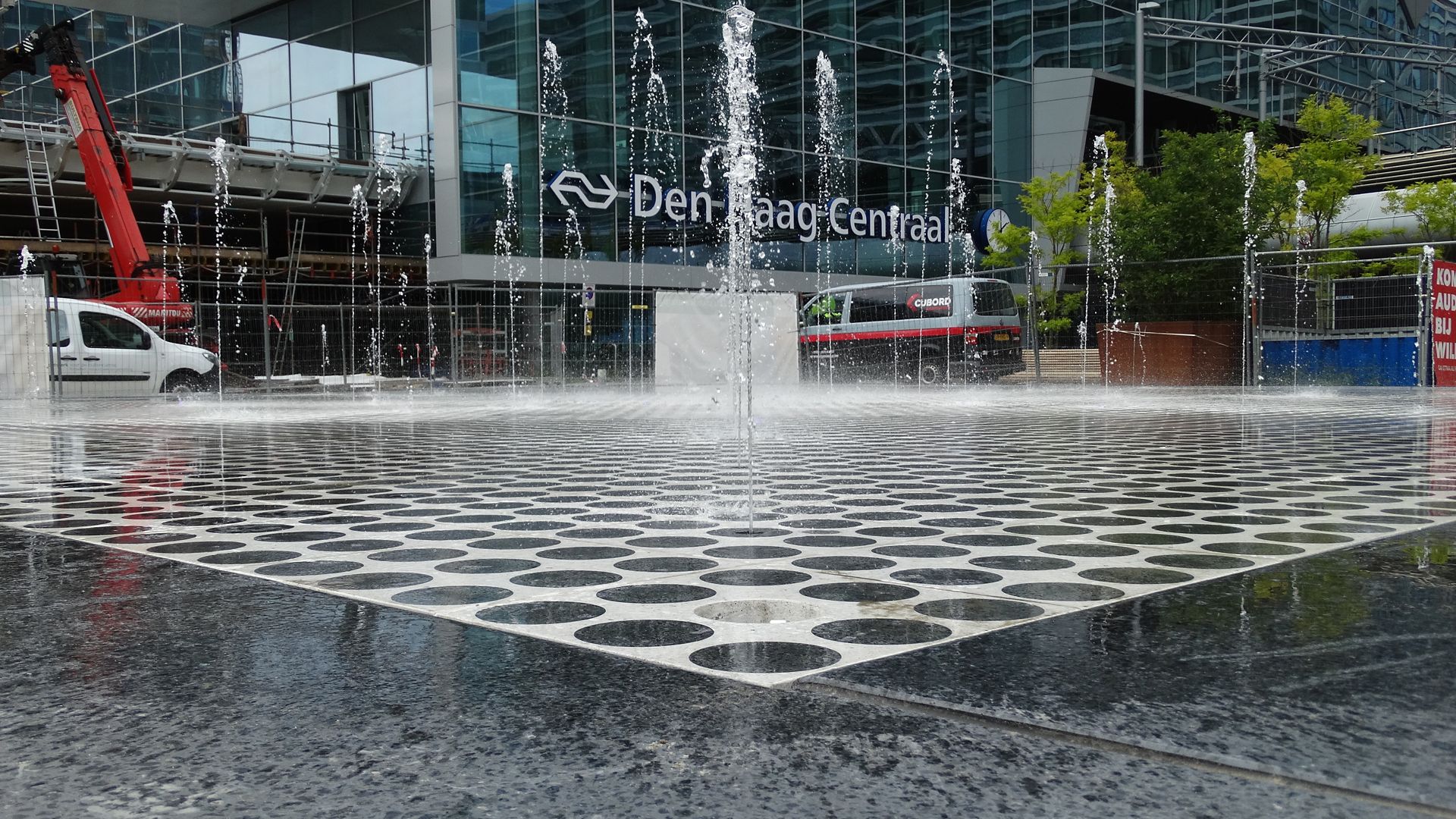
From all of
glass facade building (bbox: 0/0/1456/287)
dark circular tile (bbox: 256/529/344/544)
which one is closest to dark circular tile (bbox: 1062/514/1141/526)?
dark circular tile (bbox: 256/529/344/544)

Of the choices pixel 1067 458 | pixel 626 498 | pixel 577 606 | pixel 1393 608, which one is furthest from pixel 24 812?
pixel 1067 458

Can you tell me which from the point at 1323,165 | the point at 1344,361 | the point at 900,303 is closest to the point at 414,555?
the point at 1344,361

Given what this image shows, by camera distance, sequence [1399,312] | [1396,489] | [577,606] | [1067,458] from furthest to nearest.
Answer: [1399,312], [1067,458], [1396,489], [577,606]

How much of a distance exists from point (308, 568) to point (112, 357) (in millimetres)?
16672

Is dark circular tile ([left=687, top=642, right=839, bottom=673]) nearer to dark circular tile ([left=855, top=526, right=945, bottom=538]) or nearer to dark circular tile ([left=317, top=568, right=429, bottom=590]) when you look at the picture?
dark circular tile ([left=317, top=568, right=429, bottom=590])

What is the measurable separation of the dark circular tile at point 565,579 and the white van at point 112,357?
16614 millimetres

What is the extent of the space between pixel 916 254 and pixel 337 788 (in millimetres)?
32389

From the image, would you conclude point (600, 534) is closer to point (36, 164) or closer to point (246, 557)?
point (246, 557)

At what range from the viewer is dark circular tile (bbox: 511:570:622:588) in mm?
3316

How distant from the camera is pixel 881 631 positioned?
2.67 m

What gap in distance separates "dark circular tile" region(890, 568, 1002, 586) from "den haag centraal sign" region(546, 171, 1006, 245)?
75.2ft

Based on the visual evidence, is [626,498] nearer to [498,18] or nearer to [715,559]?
[715,559]

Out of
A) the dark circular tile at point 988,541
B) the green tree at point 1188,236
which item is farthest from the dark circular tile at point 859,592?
the green tree at point 1188,236

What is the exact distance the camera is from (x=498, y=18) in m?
24.6
